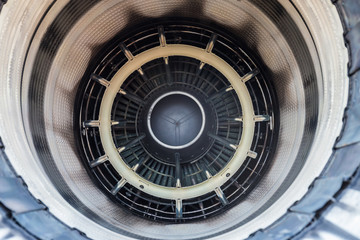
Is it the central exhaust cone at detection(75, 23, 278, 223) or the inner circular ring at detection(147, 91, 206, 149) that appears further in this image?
the inner circular ring at detection(147, 91, 206, 149)

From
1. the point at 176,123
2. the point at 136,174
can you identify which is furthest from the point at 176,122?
the point at 136,174

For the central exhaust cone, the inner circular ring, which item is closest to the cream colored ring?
the central exhaust cone

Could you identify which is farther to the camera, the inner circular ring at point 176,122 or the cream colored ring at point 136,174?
the inner circular ring at point 176,122

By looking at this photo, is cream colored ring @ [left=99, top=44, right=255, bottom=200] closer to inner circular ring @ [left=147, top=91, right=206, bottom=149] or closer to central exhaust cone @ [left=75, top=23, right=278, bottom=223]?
central exhaust cone @ [left=75, top=23, right=278, bottom=223]

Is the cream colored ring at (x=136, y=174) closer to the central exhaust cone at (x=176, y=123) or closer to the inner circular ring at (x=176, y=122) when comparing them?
the central exhaust cone at (x=176, y=123)

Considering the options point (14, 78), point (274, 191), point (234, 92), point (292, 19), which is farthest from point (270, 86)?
point (14, 78)

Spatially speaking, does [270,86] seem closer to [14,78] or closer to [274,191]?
Answer: [274,191]

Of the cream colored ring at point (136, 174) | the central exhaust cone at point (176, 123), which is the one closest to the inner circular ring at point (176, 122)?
the central exhaust cone at point (176, 123)

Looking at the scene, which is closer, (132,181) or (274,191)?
(274,191)
